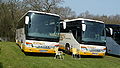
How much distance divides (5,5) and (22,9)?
12.6ft

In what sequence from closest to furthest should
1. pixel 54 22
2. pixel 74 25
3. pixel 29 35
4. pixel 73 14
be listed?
pixel 29 35 → pixel 54 22 → pixel 74 25 → pixel 73 14

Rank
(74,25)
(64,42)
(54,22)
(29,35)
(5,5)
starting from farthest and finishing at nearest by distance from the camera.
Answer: (5,5)
(64,42)
(74,25)
(54,22)
(29,35)

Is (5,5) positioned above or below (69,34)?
above

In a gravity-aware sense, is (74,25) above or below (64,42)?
above

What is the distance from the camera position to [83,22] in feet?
47.3

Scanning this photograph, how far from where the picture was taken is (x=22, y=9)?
38875mm

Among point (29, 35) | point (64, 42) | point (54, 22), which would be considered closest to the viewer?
point (29, 35)

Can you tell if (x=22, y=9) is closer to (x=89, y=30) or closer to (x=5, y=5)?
(x=5, y=5)

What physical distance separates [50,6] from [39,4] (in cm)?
266

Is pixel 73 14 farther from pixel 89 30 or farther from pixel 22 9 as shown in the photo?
pixel 89 30

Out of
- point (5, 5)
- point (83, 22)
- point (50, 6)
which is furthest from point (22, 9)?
point (83, 22)

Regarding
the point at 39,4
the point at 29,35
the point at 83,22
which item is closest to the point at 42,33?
the point at 29,35

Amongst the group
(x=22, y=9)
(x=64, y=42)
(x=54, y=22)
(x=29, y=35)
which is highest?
(x=22, y=9)

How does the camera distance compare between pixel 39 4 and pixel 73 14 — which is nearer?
pixel 39 4
